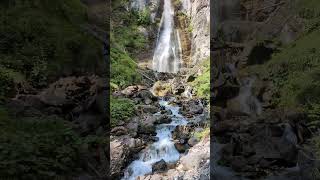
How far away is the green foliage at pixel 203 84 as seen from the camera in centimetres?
1210

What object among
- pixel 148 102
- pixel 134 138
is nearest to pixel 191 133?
pixel 134 138

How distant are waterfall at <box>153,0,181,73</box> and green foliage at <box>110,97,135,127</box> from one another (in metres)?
6.42

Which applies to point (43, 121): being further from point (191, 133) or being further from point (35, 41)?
point (191, 133)

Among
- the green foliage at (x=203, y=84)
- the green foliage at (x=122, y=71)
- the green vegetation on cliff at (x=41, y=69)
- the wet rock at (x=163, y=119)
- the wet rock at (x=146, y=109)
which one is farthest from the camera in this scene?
the green foliage at (x=122, y=71)

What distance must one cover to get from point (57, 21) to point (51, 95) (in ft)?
3.83

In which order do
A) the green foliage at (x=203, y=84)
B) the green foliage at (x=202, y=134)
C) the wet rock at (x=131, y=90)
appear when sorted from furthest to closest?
the green foliage at (x=203, y=84) → the wet rock at (x=131, y=90) → the green foliage at (x=202, y=134)

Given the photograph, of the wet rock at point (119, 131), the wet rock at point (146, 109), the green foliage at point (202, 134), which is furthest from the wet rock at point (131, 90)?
the green foliage at point (202, 134)

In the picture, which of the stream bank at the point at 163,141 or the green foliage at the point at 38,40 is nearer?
the green foliage at the point at 38,40

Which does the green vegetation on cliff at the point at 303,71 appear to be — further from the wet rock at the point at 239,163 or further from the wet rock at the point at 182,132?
the wet rock at the point at 182,132

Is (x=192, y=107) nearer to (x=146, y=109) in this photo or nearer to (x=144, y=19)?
(x=146, y=109)

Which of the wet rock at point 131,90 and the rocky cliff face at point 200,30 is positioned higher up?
the rocky cliff face at point 200,30

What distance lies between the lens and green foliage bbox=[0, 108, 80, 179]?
392cm

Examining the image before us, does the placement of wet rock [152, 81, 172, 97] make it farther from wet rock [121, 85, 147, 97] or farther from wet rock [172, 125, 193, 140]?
wet rock [172, 125, 193, 140]

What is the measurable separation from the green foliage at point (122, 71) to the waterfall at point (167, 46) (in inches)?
107
